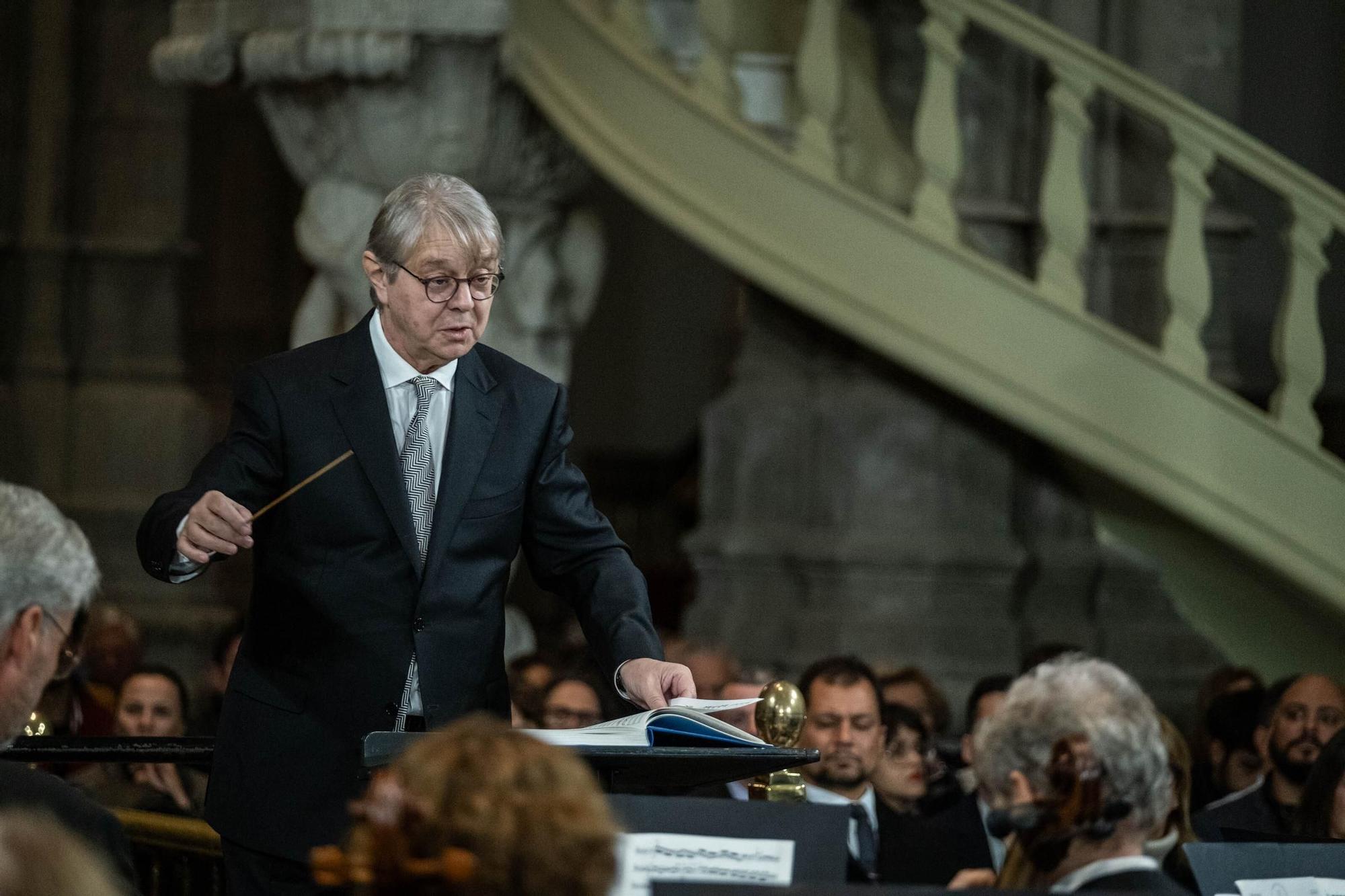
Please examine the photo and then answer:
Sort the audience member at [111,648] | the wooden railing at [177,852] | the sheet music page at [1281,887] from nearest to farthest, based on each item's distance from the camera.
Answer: the sheet music page at [1281,887] < the wooden railing at [177,852] < the audience member at [111,648]

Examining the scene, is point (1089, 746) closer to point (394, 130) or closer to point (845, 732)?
point (845, 732)

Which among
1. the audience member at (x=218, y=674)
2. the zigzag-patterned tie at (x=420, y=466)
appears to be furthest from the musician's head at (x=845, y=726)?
the zigzag-patterned tie at (x=420, y=466)

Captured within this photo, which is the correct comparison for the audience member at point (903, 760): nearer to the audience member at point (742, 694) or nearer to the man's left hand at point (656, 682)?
the audience member at point (742, 694)

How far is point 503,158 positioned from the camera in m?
6.64

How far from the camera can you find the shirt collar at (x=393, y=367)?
132 inches

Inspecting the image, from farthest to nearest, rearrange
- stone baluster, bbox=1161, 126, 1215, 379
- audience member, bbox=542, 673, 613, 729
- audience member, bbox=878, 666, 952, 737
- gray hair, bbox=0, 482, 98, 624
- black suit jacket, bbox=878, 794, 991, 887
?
stone baluster, bbox=1161, 126, 1215, 379, audience member, bbox=878, 666, 952, 737, audience member, bbox=542, 673, 613, 729, black suit jacket, bbox=878, 794, 991, 887, gray hair, bbox=0, 482, 98, 624

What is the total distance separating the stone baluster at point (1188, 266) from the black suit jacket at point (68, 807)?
168 inches

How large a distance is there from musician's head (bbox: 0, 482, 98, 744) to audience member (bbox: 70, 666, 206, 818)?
193 cm

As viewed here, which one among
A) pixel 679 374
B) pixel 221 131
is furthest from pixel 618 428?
pixel 221 131

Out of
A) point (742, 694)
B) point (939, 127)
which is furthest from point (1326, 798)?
point (939, 127)

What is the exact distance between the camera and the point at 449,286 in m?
3.24

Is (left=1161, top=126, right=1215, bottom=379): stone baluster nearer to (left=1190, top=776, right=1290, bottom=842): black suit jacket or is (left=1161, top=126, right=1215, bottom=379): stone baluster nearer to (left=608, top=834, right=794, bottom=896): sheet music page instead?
(left=1190, top=776, right=1290, bottom=842): black suit jacket

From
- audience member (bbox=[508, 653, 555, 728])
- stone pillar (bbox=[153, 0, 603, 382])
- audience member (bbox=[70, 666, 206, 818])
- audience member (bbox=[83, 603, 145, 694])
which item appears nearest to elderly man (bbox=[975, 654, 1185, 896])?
audience member (bbox=[70, 666, 206, 818])

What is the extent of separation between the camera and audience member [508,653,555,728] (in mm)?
5895
